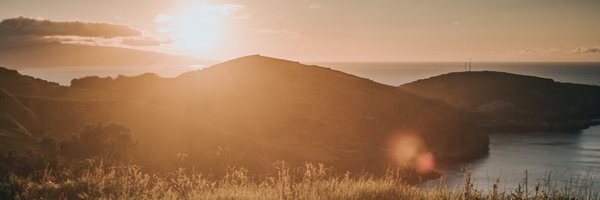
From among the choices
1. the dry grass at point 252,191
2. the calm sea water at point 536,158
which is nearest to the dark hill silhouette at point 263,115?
the calm sea water at point 536,158

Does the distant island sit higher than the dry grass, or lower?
lower

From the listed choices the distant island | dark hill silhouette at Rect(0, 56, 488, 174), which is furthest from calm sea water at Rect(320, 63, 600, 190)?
dark hill silhouette at Rect(0, 56, 488, 174)

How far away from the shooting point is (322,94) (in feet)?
487

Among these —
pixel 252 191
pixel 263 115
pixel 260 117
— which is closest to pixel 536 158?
pixel 263 115

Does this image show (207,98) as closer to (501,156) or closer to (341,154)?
(341,154)

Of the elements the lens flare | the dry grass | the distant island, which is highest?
the dry grass

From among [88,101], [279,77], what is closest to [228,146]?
[88,101]

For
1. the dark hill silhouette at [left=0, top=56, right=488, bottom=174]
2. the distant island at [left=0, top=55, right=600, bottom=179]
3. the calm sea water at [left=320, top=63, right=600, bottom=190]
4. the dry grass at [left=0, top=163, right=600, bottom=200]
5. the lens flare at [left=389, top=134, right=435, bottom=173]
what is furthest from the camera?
the lens flare at [left=389, top=134, right=435, bottom=173]

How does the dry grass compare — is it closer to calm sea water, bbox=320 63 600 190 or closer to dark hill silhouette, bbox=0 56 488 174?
dark hill silhouette, bbox=0 56 488 174

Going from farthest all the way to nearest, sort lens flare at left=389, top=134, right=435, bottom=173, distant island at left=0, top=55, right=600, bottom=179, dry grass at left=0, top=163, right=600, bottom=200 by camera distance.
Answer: lens flare at left=389, top=134, right=435, bottom=173
distant island at left=0, top=55, right=600, bottom=179
dry grass at left=0, top=163, right=600, bottom=200

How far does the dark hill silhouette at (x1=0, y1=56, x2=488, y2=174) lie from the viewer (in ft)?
263

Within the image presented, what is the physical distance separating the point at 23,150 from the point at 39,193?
4947 cm

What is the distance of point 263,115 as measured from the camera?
121m

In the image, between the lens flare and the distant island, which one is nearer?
the distant island
